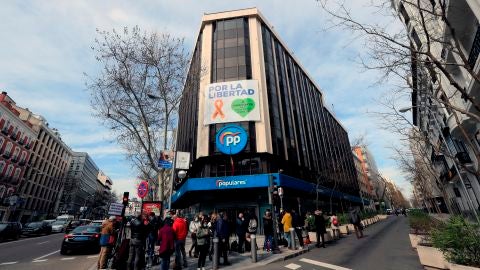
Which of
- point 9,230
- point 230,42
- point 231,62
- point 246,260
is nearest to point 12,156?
point 9,230

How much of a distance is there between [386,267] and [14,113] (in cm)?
5772

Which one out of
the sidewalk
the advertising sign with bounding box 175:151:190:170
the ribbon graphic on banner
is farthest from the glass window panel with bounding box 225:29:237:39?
the sidewalk

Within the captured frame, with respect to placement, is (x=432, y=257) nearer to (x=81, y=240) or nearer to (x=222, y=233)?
(x=222, y=233)

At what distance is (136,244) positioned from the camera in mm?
7973

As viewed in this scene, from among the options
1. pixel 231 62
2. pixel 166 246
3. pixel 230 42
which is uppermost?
pixel 230 42

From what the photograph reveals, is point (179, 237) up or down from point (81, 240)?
up

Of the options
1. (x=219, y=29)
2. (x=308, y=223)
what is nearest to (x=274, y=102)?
(x=219, y=29)

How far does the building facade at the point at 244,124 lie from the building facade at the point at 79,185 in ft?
157

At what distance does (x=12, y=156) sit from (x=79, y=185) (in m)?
35.1

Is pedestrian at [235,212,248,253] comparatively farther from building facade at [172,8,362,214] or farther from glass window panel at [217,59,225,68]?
glass window panel at [217,59,225,68]

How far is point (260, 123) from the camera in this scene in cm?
2631

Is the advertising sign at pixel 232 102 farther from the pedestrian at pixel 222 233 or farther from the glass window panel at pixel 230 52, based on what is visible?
the pedestrian at pixel 222 233

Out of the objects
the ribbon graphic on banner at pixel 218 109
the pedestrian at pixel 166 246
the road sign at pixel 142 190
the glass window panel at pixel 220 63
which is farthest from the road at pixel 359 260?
the glass window panel at pixel 220 63

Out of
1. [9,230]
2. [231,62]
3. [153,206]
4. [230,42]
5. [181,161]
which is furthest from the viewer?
[230,42]
